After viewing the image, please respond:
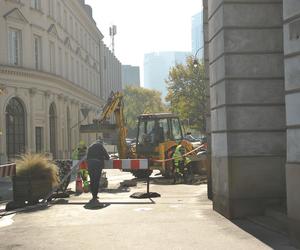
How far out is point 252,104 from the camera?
10211 mm

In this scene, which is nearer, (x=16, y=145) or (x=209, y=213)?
(x=209, y=213)

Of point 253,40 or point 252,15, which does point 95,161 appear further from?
point 252,15

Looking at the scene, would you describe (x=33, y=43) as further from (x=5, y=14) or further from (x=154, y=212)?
(x=154, y=212)

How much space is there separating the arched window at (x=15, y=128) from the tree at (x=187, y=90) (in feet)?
78.9

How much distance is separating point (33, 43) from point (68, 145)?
12.3 metres

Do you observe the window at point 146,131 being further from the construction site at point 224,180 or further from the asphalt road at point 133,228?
the asphalt road at point 133,228

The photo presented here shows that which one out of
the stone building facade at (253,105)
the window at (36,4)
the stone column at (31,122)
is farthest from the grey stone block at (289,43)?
the window at (36,4)

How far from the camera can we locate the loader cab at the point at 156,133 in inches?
933

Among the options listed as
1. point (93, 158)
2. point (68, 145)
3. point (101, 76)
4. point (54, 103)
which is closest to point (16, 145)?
point (54, 103)

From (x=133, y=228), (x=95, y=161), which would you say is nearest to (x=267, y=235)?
(x=133, y=228)

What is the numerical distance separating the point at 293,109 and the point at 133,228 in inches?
141

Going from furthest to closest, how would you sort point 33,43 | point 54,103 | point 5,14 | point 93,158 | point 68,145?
point 68,145 < point 54,103 < point 33,43 < point 5,14 < point 93,158

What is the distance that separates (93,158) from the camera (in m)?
14.3

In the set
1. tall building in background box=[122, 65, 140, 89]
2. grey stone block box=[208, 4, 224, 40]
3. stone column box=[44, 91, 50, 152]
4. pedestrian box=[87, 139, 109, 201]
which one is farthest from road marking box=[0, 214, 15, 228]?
tall building in background box=[122, 65, 140, 89]
